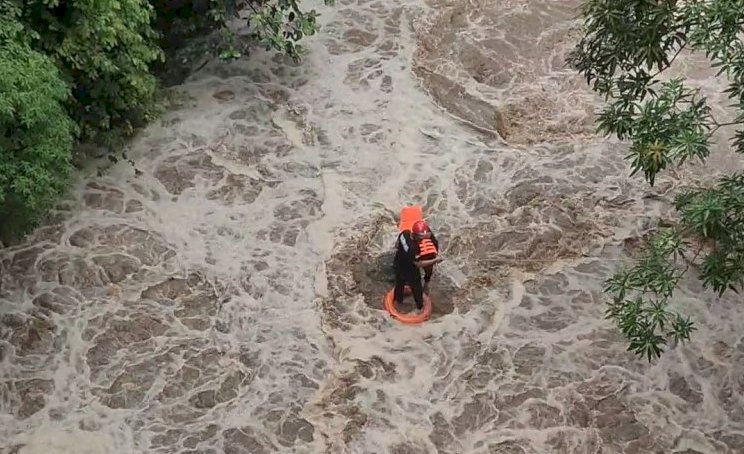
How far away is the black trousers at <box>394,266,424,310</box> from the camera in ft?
24.1

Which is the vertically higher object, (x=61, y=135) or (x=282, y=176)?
(x=61, y=135)

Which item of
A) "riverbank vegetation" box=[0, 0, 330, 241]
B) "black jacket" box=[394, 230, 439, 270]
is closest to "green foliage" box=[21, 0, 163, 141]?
"riverbank vegetation" box=[0, 0, 330, 241]

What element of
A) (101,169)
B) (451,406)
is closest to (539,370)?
(451,406)

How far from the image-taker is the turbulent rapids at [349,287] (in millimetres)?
7086

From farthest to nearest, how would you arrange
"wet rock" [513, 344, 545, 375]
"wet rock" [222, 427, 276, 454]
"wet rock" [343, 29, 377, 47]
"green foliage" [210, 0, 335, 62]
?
"wet rock" [343, 29, 377, 47] < "green foliage" [210, 0, 335, 62] < "wet rock" [513, 344, 545, 375] < "wet rock" [222, 427, 276, 454]

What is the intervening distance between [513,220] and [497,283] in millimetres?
864

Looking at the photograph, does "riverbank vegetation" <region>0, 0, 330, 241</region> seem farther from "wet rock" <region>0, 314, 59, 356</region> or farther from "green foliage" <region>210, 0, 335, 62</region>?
"wet rock" <region>0, 314, 59, 356</region>

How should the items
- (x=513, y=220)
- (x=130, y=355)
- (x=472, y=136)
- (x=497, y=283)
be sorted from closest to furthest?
1. (x=130, y=355)
2. (x=497, y=283)
3. (x=513, y=220)
4. (x=472, y=136)

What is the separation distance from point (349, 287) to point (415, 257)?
118 centimetres

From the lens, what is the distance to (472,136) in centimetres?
980

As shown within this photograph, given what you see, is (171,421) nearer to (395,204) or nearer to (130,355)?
(130,355)

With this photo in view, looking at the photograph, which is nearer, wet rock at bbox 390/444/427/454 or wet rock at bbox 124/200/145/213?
wet rock at bbox 390/444/427/454

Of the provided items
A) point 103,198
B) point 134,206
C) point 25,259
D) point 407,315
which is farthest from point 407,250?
point 25,259

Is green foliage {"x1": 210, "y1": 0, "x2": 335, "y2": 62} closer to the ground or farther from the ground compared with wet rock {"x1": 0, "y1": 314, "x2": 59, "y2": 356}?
farther from the ground
